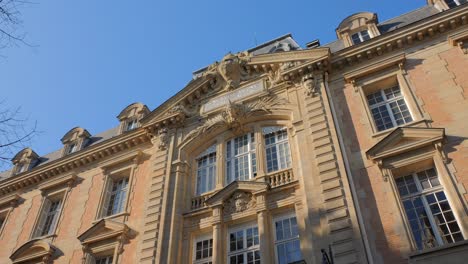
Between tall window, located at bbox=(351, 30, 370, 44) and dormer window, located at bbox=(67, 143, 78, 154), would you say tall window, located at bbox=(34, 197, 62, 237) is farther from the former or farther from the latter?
tall window, located at bbox=(351, 30, 370, 44)

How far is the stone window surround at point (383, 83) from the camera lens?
1394cm

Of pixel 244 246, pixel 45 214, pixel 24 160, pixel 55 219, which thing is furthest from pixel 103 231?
pixel 24 160

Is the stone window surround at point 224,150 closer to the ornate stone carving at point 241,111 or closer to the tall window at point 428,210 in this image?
the ornate stone carving at point 241,111

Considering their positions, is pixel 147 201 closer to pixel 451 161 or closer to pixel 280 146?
pixel 280 146

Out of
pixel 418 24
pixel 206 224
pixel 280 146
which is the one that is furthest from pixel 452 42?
pixel 206 224

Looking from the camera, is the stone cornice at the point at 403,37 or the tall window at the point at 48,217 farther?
the tall window at the point at 48,217

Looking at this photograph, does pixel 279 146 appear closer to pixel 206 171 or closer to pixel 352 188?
pixel 206 171

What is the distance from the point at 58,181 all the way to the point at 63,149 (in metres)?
3.35

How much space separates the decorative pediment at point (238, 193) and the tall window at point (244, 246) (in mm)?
902

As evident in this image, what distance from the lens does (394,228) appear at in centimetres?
1087

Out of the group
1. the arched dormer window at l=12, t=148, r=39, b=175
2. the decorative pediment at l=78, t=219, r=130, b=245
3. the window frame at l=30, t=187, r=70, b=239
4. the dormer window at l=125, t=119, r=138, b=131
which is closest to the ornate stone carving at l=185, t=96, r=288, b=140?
the decorative pediment at l=78, t=219, r=130, b=245

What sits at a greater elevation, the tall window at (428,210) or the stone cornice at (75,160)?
the stone cornice at (75,160)

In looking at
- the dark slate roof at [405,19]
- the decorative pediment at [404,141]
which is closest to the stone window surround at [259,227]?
the decorative pediment at [404,141]

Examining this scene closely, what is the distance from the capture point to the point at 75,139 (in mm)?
23219
